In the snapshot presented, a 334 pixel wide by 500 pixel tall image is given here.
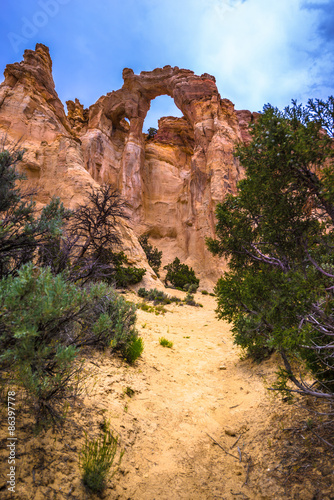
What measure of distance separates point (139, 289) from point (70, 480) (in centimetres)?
1319

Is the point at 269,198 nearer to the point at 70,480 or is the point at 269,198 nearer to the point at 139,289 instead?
the point at 70,480

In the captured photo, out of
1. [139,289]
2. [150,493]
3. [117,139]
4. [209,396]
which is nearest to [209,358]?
[209,396]

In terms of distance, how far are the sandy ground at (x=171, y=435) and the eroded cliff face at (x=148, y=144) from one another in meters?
14.3

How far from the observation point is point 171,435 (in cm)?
381

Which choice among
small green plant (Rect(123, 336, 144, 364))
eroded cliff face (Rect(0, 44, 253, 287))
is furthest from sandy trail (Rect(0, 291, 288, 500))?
eroded cliff face (Rect(0, 44, 253, 287))

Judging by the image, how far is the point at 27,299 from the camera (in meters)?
2.20

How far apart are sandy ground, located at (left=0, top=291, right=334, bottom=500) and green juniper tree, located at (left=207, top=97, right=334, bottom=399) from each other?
3.75 feet

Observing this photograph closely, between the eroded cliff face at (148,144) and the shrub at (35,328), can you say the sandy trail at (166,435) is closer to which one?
the shrub at (35,328)

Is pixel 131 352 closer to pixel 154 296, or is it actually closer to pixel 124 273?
pixel 154 296

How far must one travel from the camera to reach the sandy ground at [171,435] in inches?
98.3

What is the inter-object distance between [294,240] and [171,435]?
135 inches

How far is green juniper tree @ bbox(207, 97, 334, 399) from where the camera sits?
2.85 meters

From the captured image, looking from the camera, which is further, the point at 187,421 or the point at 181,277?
the point at 181,277

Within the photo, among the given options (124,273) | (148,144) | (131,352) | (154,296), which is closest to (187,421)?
(131,352)
